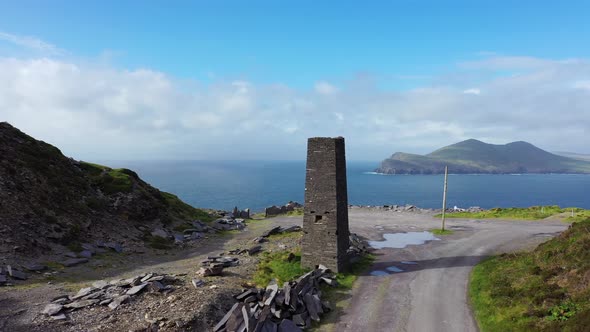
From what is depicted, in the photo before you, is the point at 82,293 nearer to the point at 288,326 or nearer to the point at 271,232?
the point at 288,326

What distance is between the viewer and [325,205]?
85.6 ft

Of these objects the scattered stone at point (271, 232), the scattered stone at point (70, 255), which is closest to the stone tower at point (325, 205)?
the scattered stone at point (271, 232)

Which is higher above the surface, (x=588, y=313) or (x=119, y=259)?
(x=588, y=313)

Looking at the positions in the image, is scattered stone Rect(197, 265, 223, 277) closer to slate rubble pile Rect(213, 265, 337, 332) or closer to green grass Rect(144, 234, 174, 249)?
slate rubble pile Rect(213, 265, 337, 332)

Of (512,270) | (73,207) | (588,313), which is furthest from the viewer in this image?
(73,207)

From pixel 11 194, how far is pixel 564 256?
137ft

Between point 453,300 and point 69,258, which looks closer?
point 453,300

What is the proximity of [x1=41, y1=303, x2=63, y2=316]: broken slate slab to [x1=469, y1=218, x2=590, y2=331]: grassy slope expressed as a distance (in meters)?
20.7

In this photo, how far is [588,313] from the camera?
50.2 feet

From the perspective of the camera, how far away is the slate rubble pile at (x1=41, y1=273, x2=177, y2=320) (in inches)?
749

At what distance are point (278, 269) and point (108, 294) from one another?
11.1 meters

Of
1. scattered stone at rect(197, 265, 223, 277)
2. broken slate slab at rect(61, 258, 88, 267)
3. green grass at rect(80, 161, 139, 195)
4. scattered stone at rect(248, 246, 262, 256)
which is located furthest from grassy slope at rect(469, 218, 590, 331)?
green grass at rect(80, 161, 139, 195)

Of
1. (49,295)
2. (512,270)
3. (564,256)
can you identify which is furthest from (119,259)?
(564,256)

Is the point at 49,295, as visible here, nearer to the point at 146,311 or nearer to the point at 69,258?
the point at 146,311
